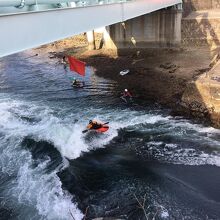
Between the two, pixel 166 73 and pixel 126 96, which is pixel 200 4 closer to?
pixel 166 73

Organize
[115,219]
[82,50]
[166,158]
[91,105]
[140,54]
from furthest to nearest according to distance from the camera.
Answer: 1. [82,50]
2. [140,54]
3. [91,105]
4. [166,158]
5. [115,219]

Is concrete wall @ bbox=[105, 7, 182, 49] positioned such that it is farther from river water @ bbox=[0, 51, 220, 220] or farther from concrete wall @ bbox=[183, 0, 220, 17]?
river water @ bbox=[0, 51, 220, 220]

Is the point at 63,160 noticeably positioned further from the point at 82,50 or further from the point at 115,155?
the point at 82,50

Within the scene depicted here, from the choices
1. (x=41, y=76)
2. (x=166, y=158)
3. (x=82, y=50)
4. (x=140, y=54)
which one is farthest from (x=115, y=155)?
(x=82, y=50)

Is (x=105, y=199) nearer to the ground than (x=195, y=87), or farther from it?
nearer to the ground

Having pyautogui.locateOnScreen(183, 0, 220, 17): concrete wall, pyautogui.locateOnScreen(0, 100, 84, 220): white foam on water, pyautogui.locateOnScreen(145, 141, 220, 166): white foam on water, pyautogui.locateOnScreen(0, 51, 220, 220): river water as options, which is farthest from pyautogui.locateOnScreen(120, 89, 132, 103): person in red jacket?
pyautogui.locateOnScreen(183, 0, 220, 17): concrete wall

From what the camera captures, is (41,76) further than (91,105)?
Yes

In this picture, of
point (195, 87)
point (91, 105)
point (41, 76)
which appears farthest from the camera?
point (41, 76)
